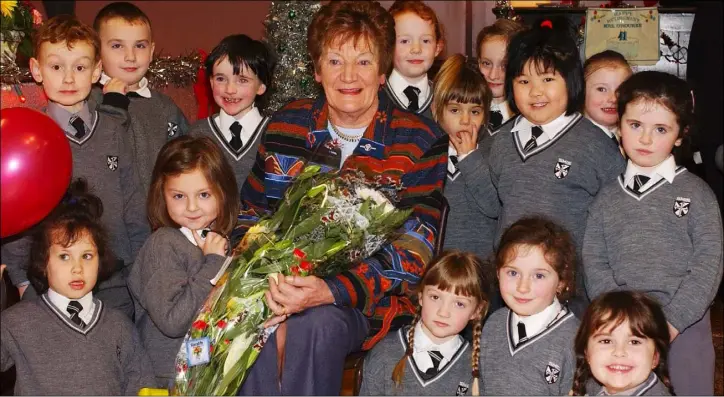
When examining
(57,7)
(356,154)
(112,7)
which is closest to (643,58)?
(356,154)

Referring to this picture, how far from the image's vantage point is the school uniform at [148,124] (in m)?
3.92

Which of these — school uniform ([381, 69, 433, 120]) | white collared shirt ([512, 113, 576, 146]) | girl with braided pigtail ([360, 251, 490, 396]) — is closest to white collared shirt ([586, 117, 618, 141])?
white collared shirt ([512, 113, 576, 146])

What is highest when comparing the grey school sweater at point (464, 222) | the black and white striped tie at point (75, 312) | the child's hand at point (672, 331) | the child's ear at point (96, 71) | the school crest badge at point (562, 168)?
the child's ear at point (96, 71)

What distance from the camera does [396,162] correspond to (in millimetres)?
3328

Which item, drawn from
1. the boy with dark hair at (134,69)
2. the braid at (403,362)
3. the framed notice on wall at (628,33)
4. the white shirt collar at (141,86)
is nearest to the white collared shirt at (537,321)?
the braid at (403,362)

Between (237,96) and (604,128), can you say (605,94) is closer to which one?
(604,128)

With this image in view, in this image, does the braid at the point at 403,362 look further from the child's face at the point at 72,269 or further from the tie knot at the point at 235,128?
the tie knot at the point at 235,128

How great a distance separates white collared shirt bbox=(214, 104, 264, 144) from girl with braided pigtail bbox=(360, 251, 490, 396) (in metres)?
1.13

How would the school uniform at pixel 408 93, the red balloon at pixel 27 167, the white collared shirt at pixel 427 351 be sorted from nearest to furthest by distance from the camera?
the red balloon at pixel 27 167 → the white collared shirt at pixel 427 351 → the school uniform at pixel 408 93

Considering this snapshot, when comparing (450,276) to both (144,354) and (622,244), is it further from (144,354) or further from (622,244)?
(144,354)

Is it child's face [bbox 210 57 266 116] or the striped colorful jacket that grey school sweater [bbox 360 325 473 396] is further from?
child's face [bbox 210 57 266 116]

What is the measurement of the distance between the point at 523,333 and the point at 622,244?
456mm

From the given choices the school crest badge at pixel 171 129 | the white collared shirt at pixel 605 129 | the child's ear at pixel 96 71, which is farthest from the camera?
the school crest badge at pixel 171 129

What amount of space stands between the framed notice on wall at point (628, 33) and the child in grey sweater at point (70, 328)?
2.71 metres
